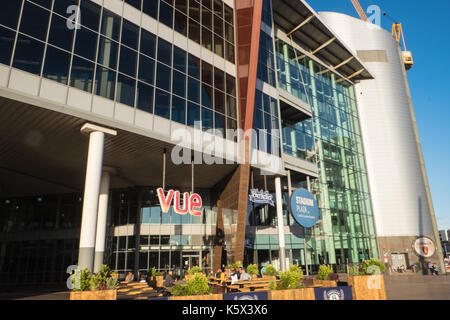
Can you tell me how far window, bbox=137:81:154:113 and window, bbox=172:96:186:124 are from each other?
1823 millimetres

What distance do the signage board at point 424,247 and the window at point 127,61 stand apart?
4736 cm

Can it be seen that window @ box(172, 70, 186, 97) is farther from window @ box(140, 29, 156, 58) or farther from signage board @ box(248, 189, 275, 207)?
signage board @ box(248, 189, 275, 207)

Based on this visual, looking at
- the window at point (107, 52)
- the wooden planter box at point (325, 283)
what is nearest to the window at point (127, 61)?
the window at point (107, 52)

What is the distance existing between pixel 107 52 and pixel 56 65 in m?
3.68

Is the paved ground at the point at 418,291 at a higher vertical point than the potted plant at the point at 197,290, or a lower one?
lower

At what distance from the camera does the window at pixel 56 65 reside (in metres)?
15.2

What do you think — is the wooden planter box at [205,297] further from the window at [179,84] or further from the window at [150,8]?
the window at [150,8]

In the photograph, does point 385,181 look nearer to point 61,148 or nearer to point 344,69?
point 344,69

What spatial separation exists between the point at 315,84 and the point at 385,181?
19.3 metres

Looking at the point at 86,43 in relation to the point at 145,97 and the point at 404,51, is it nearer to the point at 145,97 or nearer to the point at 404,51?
the point at 145,97

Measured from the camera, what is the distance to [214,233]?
32.9 m

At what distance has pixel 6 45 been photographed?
548 inches

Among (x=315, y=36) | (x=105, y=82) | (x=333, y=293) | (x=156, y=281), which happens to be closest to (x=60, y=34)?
(x=105, y=82)
